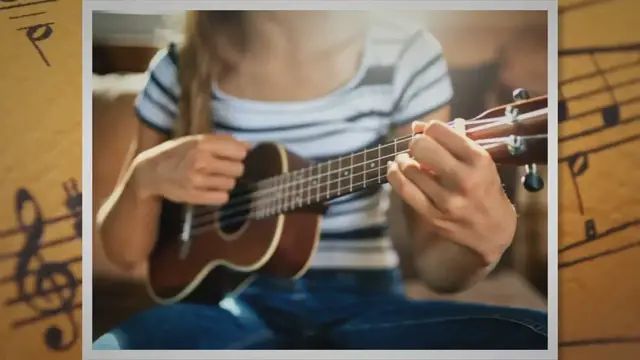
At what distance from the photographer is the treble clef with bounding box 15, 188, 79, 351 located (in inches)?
61.3

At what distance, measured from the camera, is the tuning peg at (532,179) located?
1.51 m

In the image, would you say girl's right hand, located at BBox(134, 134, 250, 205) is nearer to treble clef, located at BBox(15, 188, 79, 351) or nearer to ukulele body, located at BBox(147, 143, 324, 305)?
ukulele body, located at BBox(147, 143, 324, 305)

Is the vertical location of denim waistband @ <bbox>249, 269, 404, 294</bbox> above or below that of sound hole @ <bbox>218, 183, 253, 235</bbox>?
below

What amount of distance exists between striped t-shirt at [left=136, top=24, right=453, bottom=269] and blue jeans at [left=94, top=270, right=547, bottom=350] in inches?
2.2

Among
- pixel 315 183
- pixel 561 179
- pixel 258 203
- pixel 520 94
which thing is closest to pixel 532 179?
pixel 561 179

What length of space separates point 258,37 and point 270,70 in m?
0.07

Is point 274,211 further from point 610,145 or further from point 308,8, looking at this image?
point 610,145

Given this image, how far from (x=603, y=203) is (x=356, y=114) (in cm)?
54

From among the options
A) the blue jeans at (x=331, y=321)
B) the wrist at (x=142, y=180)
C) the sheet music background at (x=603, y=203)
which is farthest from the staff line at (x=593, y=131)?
the wrist at (x=142, y=180)

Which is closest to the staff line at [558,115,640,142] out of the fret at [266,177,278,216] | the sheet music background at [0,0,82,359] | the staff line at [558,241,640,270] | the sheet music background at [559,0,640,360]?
the sheet music background at [559,0,640,360]

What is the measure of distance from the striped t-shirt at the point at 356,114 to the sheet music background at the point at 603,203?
29cm

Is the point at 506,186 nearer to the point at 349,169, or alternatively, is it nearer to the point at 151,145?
the point at 349,169

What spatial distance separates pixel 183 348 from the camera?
1.55m

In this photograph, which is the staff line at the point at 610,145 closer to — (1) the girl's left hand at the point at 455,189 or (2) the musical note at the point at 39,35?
(1) the girl's left hand at the point at 455,189
